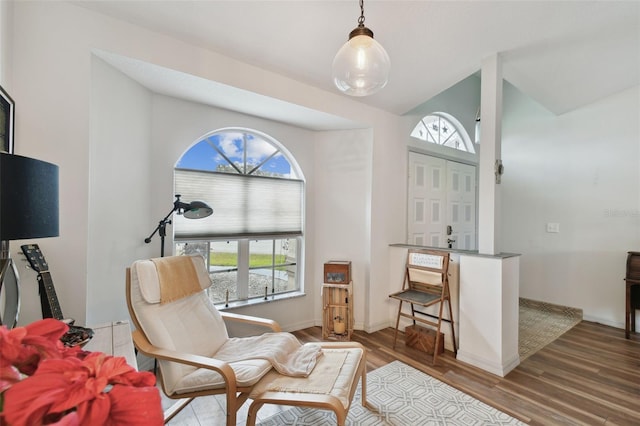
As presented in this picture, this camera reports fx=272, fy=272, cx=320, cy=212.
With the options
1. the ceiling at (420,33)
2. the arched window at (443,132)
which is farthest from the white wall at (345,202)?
the arched window at (443,132)

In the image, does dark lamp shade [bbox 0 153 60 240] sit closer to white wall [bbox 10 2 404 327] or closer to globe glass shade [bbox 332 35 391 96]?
white wall [bbox 10 2 404 327]

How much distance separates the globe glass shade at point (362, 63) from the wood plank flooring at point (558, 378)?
2.23 m

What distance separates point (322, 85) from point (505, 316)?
267 cm

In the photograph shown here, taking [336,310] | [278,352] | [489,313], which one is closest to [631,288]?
[489,313]

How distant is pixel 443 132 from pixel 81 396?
4.73 metres

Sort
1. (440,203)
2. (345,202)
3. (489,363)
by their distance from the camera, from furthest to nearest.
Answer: (440,203) → (345,202) → (489,363)

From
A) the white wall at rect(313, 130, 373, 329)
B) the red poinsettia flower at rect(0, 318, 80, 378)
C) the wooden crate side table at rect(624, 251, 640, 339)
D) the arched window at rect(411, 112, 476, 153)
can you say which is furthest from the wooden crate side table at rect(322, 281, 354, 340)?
the wooden crate side table at rect(624, 251, 640, 339)

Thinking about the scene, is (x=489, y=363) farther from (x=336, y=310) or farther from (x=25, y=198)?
(x=25, y=198)

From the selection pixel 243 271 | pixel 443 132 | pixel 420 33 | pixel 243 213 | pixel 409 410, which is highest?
pixel 420 33

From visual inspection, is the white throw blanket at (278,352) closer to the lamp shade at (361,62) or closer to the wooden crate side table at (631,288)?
the lamp shade at (361,62)

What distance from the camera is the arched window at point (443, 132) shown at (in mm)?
3899

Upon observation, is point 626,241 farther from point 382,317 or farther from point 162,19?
point 162,19

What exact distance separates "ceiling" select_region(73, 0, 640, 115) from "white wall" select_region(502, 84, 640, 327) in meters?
0.75

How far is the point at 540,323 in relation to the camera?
3381 mm
